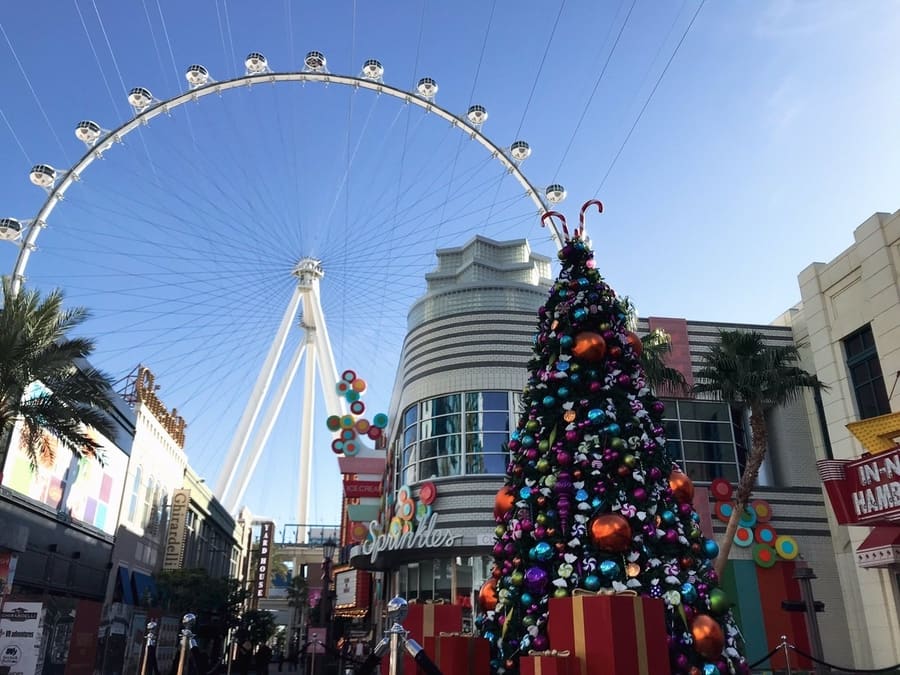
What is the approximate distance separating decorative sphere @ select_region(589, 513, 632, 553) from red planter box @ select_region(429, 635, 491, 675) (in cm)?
198

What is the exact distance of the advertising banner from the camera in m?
13.0

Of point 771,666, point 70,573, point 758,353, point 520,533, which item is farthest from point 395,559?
point 520,533

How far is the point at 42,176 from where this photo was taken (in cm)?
2584

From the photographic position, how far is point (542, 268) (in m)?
39.2

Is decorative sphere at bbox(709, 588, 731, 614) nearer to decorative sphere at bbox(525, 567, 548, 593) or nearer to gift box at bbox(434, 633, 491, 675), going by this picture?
decorative sphere at bbox(525, 567, 548, 593)

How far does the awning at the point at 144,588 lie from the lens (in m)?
32.9

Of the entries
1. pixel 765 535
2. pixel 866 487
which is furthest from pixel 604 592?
pixel 765 535

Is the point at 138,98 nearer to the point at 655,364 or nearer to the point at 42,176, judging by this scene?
the point at 42,176

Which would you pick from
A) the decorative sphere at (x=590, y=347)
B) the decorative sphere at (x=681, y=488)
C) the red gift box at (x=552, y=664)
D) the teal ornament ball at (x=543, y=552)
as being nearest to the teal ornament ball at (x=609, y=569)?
the teal ornament ball at (x=543, y=552)

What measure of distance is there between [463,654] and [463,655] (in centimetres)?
1

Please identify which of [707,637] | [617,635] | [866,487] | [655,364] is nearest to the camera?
[617,635]

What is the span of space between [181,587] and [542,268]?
2435 centimetres

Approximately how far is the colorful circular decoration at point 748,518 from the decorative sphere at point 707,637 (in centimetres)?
2055

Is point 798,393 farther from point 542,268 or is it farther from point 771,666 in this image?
point 542,268
